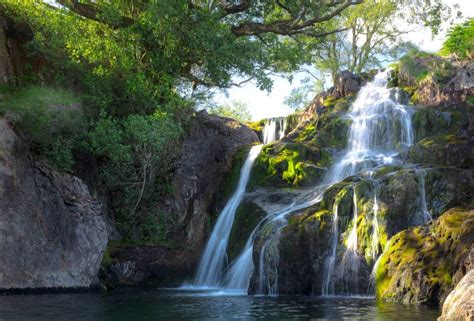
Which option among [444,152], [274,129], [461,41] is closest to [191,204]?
[444,152]

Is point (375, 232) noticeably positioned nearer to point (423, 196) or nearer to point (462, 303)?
point (423, 196)

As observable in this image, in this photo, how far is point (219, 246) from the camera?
21.9m

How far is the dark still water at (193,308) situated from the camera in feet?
38.8

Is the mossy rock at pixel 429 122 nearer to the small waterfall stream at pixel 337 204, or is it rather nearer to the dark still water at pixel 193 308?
the small waterfall stream at pixel 337 204

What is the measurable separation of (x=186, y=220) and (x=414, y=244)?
1093 centimetres

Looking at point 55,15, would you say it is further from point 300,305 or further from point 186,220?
point 300,305

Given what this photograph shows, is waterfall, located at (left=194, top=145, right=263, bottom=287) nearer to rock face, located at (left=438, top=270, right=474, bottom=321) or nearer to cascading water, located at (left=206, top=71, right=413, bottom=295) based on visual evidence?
cascading water, located at (left=206, top=71, right=413, bottom=295)

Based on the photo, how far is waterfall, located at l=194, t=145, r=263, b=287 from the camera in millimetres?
20906

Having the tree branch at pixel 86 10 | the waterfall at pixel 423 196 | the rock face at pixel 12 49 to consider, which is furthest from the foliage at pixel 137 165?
the waterfall at pixel 423 196

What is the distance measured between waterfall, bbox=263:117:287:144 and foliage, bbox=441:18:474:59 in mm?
10022

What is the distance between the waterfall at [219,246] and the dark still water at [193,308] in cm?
422

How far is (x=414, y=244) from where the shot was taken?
1475 cm

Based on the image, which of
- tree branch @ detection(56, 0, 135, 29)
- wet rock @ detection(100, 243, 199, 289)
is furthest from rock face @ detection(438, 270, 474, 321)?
tree branch @ detection(56, 0, 135, 29)

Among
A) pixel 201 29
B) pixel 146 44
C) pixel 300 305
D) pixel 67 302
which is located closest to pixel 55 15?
pixel 146 44
